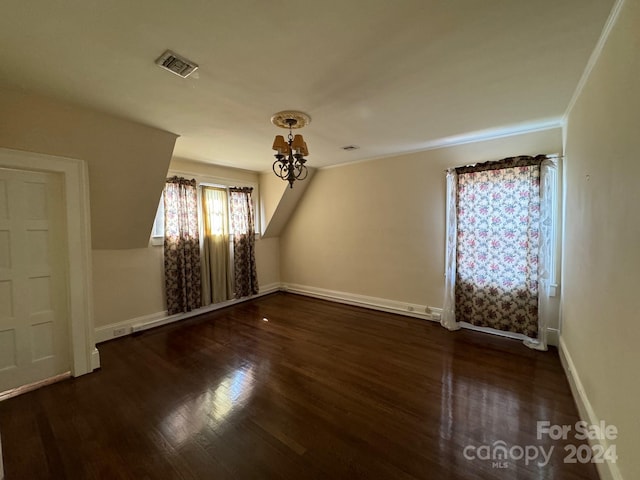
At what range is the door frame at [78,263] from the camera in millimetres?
2504

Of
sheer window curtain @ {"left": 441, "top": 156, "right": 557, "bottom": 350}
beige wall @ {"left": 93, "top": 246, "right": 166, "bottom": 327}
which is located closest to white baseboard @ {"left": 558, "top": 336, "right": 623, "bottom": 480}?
sheer window curtain @ {"left": 441, "top": 156, "right": 557, "bottom": 350}

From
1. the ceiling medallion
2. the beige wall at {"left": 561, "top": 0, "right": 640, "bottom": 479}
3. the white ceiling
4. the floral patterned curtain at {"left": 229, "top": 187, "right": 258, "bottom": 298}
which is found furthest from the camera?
the floral patterned curtain at {"left": 229, "top": 187, "right": 258, "bottom": 298}

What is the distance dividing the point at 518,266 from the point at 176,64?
13.0ft

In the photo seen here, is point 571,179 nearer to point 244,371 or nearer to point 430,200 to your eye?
point 430,200

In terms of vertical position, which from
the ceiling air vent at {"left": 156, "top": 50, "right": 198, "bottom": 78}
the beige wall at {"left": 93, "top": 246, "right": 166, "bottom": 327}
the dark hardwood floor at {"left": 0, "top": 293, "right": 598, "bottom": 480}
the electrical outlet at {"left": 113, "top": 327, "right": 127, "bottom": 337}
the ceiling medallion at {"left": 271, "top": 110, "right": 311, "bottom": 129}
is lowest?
the dark hardwood floor at {"left": 0, "top": 293, "right": 598, "bottom": 480}

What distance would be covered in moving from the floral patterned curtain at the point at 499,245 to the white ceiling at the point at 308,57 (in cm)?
73

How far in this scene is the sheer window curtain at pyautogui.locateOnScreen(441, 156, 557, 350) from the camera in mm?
2916

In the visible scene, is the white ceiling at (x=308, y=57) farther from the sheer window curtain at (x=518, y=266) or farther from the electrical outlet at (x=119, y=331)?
the electrical outlet at (x=119, y=331)

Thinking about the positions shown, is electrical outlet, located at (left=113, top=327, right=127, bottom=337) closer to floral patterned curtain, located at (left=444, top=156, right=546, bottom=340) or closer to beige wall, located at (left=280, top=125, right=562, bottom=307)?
beige wall, located at (left=280, top=125, right=562, bottom=307)

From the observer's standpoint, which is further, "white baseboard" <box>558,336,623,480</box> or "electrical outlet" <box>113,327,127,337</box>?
"electrical outlet" <box>113,327,127,337</box>

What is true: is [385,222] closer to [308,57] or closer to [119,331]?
[308,57]

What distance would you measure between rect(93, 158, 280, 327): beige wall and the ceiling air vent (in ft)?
6.75

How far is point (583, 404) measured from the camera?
6.08 ft

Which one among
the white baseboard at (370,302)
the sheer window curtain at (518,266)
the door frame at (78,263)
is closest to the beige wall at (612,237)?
the sheer window curtain at (518,266)
